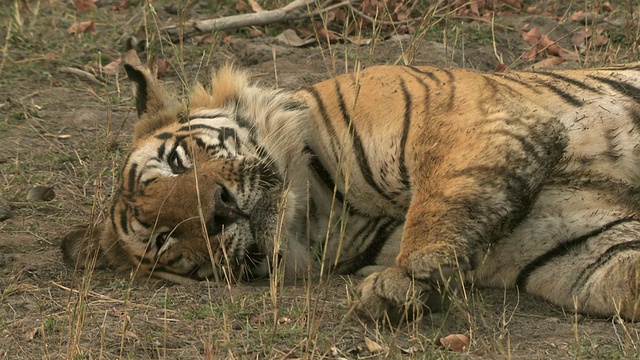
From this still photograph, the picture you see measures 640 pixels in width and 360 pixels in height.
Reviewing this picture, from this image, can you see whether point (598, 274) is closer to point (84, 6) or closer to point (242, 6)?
point (242, 6)

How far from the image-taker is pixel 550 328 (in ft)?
11.4

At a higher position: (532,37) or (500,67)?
(532,37)

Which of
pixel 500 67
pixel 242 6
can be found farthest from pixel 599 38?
pixel 242 6

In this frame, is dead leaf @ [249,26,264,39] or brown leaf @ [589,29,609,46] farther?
dead leaf @ [249,26,264,39]

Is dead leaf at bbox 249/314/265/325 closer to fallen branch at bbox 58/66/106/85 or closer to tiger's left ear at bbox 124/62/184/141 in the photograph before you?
tiger's left ear at bbox 124/62/184/141

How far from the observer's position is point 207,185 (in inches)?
149

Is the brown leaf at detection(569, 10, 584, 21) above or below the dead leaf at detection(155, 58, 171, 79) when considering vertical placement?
above

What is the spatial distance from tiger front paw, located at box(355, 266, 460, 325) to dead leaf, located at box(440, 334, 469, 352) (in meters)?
0.11

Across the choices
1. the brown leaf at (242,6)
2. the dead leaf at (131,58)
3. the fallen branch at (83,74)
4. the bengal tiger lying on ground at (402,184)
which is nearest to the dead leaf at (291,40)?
the brown leaf at (242,6)

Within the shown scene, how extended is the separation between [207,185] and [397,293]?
0.91m

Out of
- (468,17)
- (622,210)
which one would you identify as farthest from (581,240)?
(468,17)

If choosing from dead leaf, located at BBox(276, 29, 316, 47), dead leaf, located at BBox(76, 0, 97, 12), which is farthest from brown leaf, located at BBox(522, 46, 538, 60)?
dead leaf, located at BBox(76, 0, 97, 12)

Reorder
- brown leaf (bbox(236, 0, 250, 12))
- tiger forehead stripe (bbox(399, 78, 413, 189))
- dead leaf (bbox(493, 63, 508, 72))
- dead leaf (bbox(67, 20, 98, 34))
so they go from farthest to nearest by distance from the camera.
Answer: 1. brown leaf (bbox(236, 0, 250, 12))
2. dead leaf (bbox(67, 20, 98, 34))
3. dead leaf (bbox(493, 63, 508, 72))
4. tiger forehead stripe (bbox(399, 78, 413, 189))

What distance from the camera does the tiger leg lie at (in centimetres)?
372
